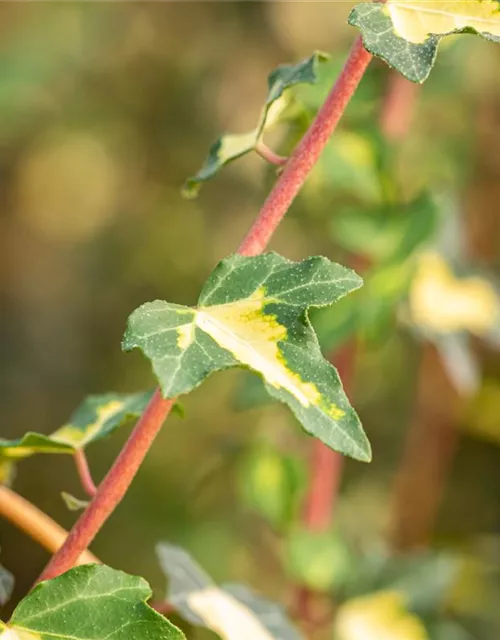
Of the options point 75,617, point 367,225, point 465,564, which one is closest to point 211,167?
point 75,617

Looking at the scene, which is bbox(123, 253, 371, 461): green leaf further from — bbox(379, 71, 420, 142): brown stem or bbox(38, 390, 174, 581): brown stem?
bbox(379, 71, 420, 142): brown stem

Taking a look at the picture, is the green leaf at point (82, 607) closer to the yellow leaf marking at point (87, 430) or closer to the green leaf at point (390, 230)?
the yellow leaf marking at point (87, 430)

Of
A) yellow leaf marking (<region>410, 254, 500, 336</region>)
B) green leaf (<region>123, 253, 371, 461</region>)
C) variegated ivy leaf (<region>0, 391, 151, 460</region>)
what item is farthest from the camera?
yellow leaf marking (<region>410, 254, 500, 336</region>)

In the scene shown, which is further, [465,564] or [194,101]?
[194,101]

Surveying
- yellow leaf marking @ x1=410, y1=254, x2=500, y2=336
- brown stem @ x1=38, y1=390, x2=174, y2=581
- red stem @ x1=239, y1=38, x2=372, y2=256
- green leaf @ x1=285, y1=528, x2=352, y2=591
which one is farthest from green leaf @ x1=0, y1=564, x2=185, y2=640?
yellow leaf marking @ x1=410, y1=254, x2=500, y2=336

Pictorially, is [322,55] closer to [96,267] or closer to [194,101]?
[194,101]

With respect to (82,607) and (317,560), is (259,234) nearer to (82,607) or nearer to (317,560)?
(82,607)

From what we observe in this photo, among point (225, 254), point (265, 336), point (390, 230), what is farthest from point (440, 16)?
point (225, 254)
